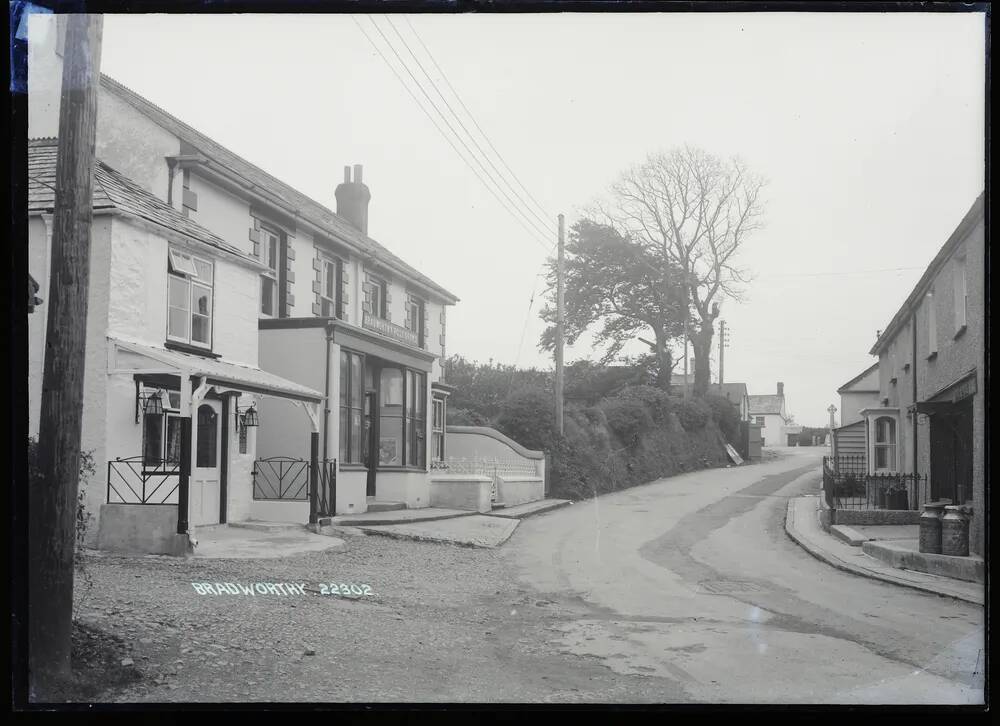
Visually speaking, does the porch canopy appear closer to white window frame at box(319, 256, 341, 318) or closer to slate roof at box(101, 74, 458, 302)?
slate roof at box(101, 74, 458, 302)

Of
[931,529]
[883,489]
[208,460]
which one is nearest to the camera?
[931,529]

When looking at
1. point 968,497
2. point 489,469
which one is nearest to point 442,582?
point 968,497

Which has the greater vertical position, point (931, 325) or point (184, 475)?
point (931, 325)

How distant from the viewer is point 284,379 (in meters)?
15.8

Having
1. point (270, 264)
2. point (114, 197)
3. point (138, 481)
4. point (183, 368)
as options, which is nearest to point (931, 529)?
point (183, 368)

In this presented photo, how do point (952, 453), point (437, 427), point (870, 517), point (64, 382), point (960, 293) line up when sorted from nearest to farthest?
point (64, 382) → point (960, 293) → point (952, 453) → point (870, 517) → point (437, 427)

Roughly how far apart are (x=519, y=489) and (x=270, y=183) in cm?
1092

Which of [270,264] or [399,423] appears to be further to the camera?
[399,423]

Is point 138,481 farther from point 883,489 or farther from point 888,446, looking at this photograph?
point 888,446

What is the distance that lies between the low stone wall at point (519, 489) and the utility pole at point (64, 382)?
1515 cm

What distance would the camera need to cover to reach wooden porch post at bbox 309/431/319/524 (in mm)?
14578

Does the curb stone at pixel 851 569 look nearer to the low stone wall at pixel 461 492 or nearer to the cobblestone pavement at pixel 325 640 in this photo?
the cobblestone pavement at pixel 325 640

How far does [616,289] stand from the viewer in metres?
12.5
